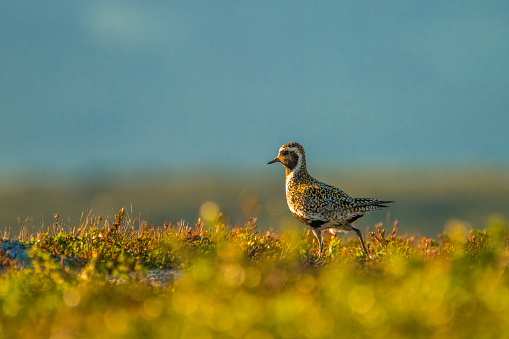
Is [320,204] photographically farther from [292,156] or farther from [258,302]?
[258,302]

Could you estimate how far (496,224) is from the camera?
887cm

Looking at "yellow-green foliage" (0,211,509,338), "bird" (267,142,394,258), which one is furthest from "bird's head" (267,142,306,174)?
"yellow-green foliage" (0,211,509,338)

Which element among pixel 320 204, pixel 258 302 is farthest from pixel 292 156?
pixel 258 302

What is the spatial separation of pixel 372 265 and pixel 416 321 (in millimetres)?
4568

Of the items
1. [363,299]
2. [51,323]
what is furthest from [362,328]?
[51,323]

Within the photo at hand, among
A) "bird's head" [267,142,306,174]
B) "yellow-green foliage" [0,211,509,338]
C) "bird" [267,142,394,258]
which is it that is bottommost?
"yellow-green foliage" [0,211,509,338]

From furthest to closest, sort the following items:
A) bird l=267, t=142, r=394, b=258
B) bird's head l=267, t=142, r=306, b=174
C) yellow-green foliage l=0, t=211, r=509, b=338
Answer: bird's head l=267, t=142, r=306, b=174
bird l=267, t=142, r=394, b=258
yellow-green foliage l=0, t=211, r=509, b=338

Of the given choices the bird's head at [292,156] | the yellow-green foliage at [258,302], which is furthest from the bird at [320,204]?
the yellow-green foliage at [258,302]

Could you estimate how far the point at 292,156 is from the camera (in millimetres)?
12023

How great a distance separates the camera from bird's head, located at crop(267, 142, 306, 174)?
12023 mm

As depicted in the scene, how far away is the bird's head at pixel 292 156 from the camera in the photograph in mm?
12023

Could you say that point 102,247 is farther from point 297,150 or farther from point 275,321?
point 275,321

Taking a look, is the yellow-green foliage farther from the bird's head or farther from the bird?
the bird's head

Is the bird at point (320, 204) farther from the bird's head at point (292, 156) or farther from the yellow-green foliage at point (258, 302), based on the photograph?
the yellow-green foliage at point (258, 302)
